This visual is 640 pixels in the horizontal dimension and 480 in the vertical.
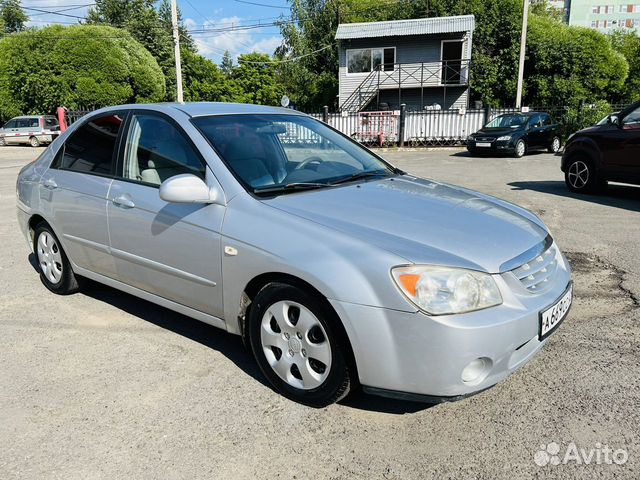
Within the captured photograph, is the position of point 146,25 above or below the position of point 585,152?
above

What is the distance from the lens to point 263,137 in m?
3.60

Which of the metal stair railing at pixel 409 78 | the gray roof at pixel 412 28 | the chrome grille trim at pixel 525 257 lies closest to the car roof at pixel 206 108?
the chrome grille trim at pixel 525 257

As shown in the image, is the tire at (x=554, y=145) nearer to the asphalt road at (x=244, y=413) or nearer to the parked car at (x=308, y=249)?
the asphalt road at (x=244, y=413)

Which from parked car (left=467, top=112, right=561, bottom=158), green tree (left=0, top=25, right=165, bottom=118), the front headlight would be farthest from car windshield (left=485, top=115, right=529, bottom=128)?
green tree (left=0, top=25, right=165, bottom=118)

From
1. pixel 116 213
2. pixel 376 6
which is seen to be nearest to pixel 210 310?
pixel 116 213

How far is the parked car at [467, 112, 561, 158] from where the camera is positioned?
1731 centimetres

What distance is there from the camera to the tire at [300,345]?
2.60 m

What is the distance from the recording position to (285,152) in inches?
146

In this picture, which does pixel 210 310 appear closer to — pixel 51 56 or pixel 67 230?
pixel 67 230

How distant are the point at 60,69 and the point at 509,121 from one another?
23.7 metres

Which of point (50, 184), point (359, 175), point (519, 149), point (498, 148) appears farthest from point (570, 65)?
point (50, 184)

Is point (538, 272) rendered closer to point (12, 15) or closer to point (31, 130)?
point (31, 130)

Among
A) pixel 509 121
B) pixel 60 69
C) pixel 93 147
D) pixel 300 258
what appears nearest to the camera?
pixel 300 258

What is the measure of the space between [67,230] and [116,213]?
2.69 ft
